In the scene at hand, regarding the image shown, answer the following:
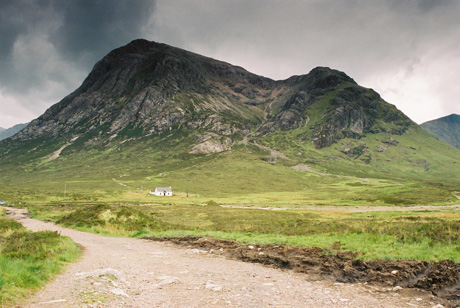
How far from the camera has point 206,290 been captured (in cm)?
1003

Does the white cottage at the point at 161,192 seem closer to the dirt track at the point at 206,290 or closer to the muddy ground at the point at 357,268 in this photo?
the muddy ground at the point at 357,268

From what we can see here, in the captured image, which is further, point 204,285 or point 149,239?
point 149,239

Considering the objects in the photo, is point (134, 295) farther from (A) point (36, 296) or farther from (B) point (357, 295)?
(B) point (357, 295)

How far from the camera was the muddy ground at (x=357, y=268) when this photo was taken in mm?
9836

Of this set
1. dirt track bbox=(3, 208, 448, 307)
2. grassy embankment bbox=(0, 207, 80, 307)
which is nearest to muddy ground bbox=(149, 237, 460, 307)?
dirt track bbox=(3, 208, 448, 307)

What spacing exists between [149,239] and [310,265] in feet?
60.8

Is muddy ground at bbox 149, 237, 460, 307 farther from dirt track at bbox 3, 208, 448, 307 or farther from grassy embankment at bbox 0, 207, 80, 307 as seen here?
grassy embankment at bbox 0, 207, 80, 307

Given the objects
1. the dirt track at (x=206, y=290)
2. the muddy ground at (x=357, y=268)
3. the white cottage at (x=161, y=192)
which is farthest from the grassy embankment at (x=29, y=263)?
the white cottage at (x=161, y=192)

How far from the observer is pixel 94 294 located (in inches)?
347

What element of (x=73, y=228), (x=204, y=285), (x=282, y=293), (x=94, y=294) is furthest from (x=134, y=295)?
(x=73, y=228)

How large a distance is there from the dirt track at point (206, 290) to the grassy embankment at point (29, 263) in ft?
1.62

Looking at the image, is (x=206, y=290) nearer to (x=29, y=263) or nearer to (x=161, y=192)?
(x=29, y=263)

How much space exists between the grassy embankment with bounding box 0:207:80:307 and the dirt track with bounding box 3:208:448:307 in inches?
19.4

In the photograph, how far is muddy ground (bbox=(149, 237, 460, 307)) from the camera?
9.84 meters
